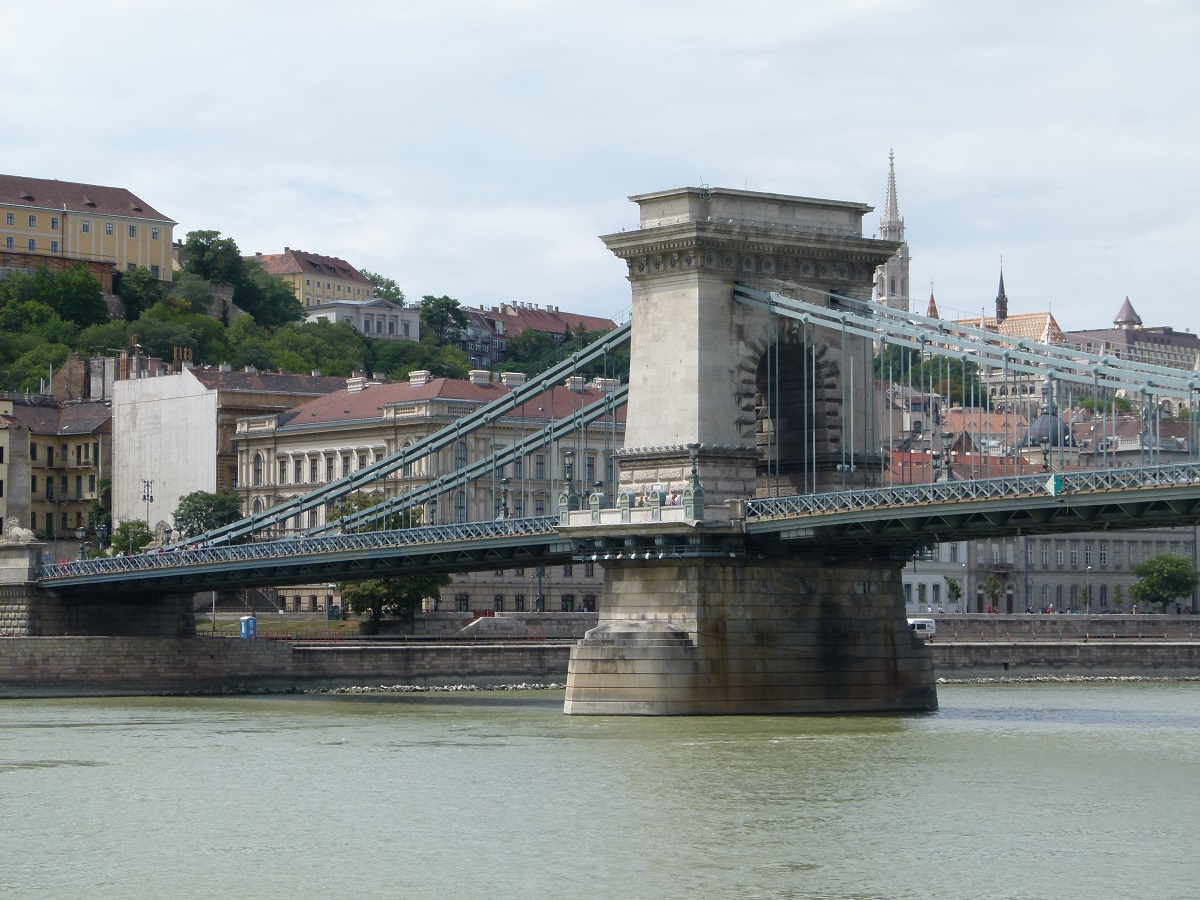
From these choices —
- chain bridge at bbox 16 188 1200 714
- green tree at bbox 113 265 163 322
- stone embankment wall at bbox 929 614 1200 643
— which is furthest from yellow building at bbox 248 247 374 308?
chain bridge at bbox 16 188 1200 714

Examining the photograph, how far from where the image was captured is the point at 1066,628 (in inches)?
3868

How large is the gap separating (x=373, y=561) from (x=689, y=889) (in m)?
32.4

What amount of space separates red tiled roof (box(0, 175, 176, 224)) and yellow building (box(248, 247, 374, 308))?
26.9 metres

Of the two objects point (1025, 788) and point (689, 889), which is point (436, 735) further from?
point (689, 889)

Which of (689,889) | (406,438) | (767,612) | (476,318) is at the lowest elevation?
(689,889)

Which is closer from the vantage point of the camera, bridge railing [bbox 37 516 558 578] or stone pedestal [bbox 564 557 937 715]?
stone pedestal [bbox 564 557 937 715]

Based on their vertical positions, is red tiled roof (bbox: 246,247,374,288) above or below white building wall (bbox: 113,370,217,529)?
above

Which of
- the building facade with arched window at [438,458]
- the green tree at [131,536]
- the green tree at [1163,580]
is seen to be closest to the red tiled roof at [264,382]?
the building facade with arched window at [438,458]

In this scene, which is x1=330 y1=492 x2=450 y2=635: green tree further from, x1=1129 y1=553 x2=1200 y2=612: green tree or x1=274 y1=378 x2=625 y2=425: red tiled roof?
x1=1129 y1=553 x2=1200 y2=612: green tree

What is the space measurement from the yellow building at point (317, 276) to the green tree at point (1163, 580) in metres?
81.1

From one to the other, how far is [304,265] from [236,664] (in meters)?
120

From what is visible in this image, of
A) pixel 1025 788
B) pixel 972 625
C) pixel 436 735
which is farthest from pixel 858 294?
pixel 972 625

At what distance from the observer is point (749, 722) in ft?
170

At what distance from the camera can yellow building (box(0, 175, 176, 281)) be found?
15288cm
